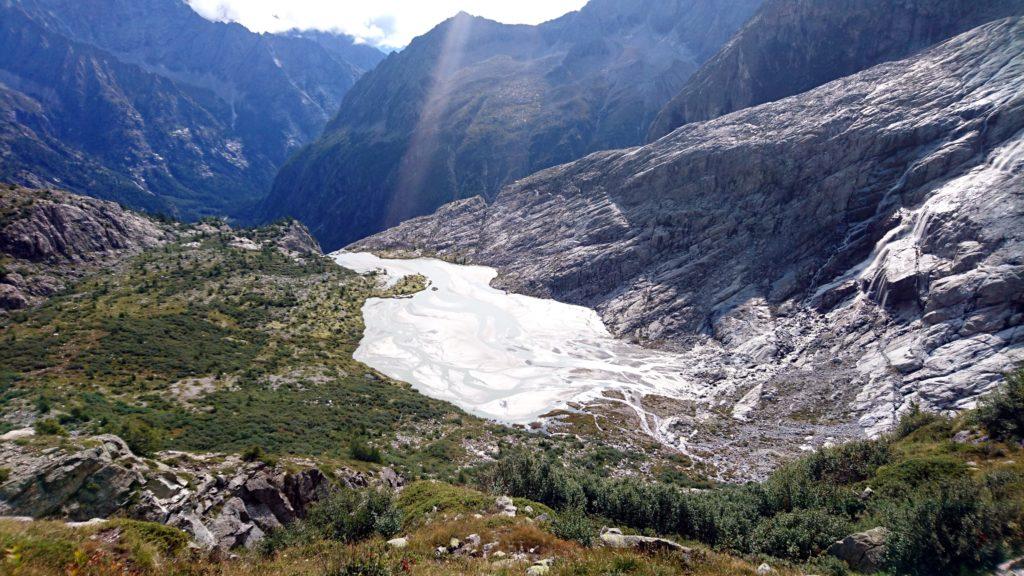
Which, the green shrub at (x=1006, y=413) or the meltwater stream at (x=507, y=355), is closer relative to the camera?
the green shrub at (x=1006, y=413)

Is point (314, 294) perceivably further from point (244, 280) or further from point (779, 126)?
point (779, 126)

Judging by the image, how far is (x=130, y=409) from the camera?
130 feet

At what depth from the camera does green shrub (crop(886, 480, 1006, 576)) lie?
12.4 metres

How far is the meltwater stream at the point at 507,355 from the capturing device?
6506 cm

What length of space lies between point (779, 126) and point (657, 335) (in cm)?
6490

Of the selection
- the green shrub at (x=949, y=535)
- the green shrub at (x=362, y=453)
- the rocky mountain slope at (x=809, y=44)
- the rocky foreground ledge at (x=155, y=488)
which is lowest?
the green shrub at (x=362, y=453)

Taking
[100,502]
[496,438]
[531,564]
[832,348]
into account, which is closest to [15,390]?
[100,502]

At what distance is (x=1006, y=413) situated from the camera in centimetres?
2295

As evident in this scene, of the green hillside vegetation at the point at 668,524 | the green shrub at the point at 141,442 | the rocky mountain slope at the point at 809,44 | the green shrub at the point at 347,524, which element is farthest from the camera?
the rocky mountain slope at the point at 809,44

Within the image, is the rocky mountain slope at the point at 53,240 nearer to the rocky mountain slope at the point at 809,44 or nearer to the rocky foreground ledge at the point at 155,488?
the rocky foreground ledge at the point at 155,488

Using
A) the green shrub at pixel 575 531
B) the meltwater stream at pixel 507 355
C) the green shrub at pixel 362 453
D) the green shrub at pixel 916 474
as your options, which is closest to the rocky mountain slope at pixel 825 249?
the meltwater stream at pixel 507 355

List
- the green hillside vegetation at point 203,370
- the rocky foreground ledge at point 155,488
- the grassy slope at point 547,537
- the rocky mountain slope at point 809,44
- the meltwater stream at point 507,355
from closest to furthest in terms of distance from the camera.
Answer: the grassy slope at point 547,537, the rocky foreground ledge at point 155,488, the green hillside vegetation at point 203,370, the meltwater stream at point 507,355, the rocky mountain slope at point 809,44

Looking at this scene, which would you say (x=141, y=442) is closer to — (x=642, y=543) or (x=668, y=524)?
(x=642, y=543)

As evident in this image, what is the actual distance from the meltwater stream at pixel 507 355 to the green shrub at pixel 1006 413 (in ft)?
107
